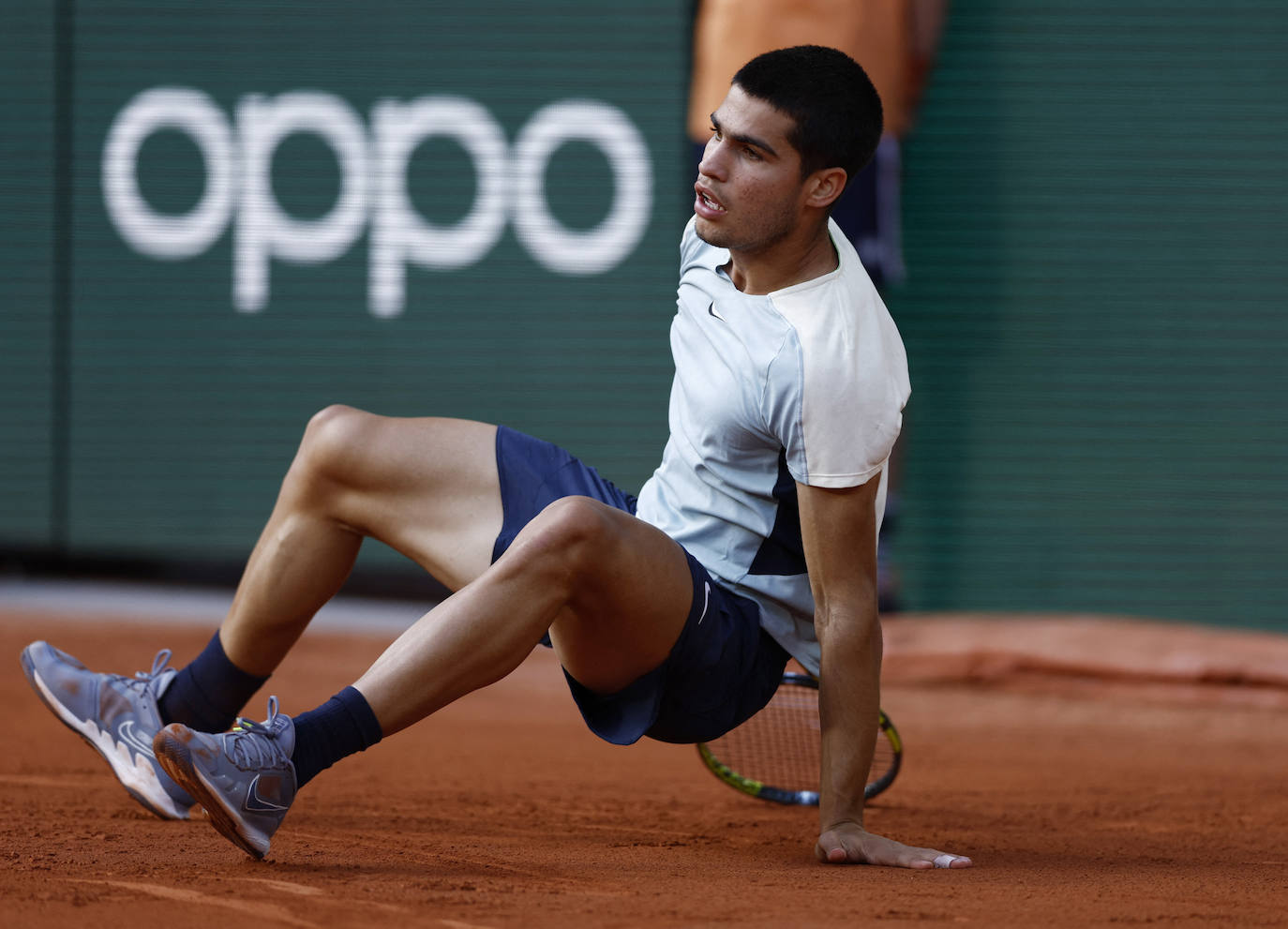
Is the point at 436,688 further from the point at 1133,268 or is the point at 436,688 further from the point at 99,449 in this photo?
the point at 99,449

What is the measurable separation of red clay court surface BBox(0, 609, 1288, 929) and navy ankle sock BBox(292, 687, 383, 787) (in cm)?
21

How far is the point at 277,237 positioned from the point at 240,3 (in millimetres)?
1095

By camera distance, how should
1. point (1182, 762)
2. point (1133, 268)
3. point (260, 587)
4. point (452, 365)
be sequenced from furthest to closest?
1. point (452, 365)
2. point (1133, 268)
3. point (1182, 762)
4. point (260, 587)

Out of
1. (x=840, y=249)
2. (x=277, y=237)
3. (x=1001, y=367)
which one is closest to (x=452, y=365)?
(x=277, y=237)

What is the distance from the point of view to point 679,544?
299 centimetres

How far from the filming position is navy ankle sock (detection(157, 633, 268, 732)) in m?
3.18

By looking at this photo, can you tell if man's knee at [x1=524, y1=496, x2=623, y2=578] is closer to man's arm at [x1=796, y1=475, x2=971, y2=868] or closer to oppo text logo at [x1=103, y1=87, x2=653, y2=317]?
man's arm at [x1=796, y1=475, x2=971, y2=868]

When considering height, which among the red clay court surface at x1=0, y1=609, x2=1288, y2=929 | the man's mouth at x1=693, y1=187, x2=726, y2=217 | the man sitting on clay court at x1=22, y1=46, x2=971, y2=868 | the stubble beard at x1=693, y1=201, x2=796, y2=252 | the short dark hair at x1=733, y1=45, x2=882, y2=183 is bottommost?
the red clay court surface at x1=0, y1=609, x2=1288, y2=929

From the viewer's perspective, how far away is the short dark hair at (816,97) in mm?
2941

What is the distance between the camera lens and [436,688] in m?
2.67

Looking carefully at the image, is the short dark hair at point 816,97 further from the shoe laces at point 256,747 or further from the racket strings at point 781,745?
the shoe laces at point 256,747

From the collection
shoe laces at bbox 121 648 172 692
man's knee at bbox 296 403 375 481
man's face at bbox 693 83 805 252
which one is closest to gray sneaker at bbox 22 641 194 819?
shoe laces at bbox 121 648 172 692

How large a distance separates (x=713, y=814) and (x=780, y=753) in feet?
0.72

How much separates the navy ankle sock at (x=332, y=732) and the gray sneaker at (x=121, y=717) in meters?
0.68
